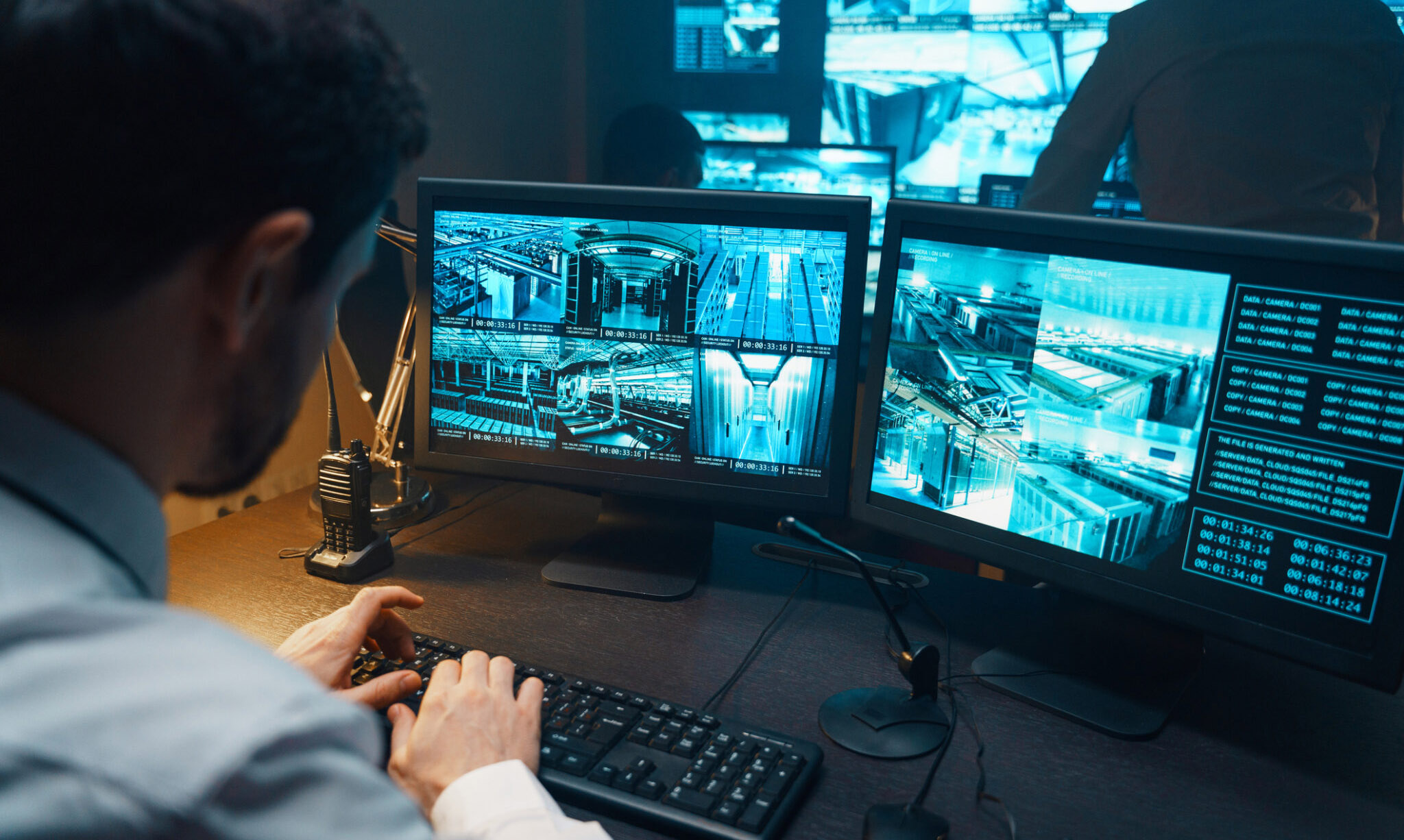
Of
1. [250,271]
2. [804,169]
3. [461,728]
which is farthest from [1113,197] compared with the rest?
[250,271]

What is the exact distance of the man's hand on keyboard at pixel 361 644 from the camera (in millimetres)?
844

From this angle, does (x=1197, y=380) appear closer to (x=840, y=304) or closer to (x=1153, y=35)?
(x=840, y=304)

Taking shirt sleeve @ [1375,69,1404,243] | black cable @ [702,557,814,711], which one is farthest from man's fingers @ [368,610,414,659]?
shirt sleeve @ [1375,69,1404,243]

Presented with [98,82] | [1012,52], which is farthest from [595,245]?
[1012,52]

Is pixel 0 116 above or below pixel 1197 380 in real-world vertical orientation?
above

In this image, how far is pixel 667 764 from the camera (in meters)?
0.76

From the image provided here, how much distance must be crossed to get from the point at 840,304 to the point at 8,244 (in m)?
0.80

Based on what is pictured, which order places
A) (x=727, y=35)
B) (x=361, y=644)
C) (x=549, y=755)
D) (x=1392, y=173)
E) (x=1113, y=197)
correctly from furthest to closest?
(x=727, y=35)
(x=1113, y=197)
(x=1392, y=173)
(x=361, y=644)
(x=549, y=755)

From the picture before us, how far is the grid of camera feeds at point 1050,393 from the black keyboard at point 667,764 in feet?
1.18

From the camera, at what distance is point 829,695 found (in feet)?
3.01

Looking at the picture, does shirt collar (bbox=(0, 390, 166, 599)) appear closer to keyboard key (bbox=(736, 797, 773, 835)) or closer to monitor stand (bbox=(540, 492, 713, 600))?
keyboard key (bbox=(736, 797, 773, 835))

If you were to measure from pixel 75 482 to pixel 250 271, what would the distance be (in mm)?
159

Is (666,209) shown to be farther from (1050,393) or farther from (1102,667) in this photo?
(1102,667)

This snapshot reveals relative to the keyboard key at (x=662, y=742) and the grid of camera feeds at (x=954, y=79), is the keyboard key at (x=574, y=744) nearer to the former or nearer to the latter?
the keyboard key at (x=662, y=742)
